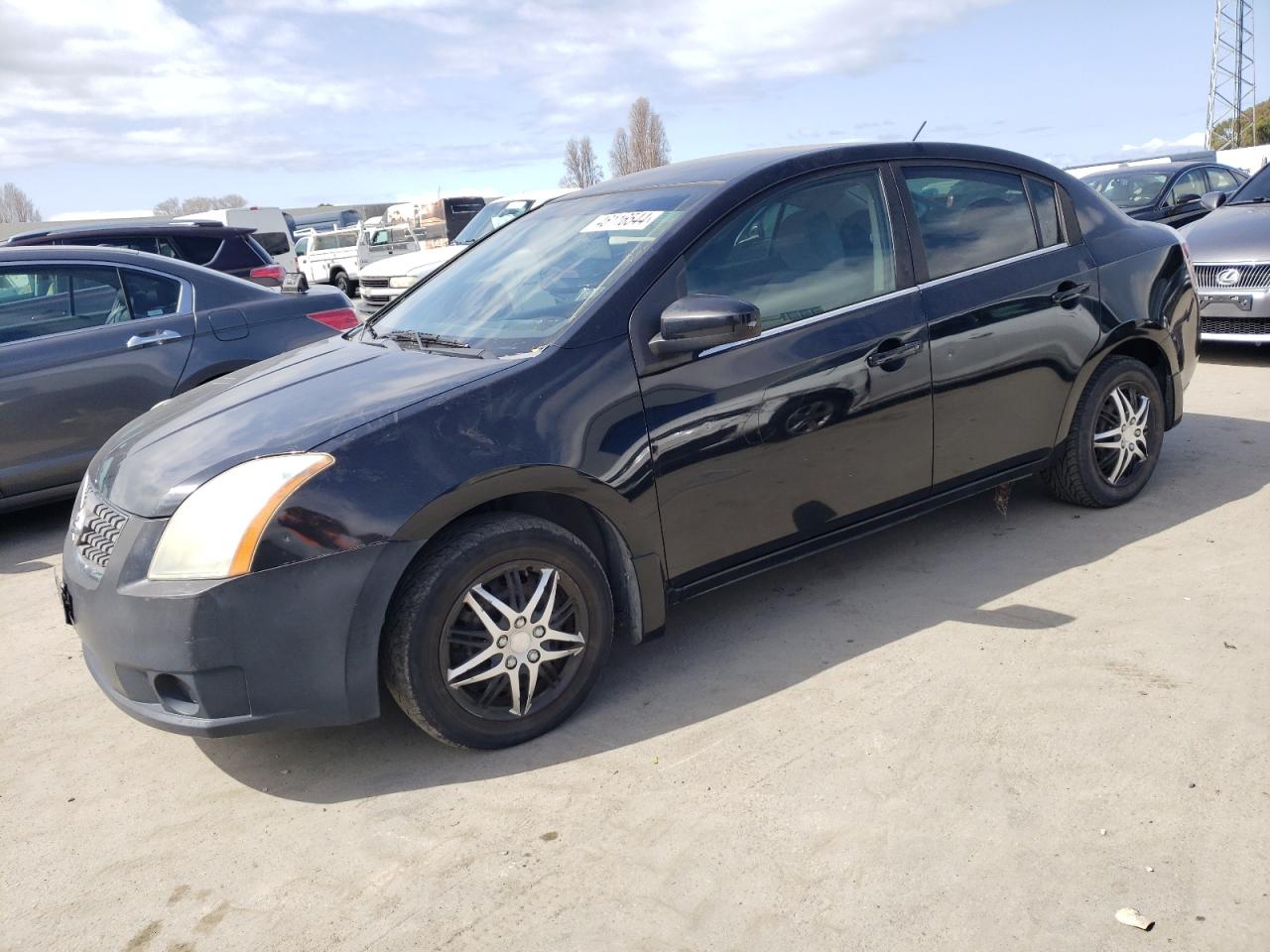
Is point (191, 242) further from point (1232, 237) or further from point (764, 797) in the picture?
point (1232, 237)

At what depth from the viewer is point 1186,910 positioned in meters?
2.33

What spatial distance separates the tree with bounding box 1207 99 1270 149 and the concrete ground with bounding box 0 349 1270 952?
59190 mm

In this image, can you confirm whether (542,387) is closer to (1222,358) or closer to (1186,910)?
(1186,910)

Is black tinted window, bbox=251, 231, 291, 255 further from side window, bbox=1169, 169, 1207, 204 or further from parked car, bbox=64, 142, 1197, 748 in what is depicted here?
parked car, bbox=64, 142, 1197, 748

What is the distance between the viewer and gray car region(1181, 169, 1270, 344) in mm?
7898

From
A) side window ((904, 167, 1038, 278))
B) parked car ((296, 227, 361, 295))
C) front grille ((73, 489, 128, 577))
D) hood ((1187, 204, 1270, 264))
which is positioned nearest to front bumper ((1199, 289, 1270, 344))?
hood ((1187, 204, 1270, 264))

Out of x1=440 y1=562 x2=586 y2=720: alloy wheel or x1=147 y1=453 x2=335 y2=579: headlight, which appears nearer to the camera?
x1=147 y1=453 x2=335 y2=579: headlight

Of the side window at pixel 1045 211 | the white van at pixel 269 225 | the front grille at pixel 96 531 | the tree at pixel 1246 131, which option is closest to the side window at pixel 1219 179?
the side window at pixel 1045 211

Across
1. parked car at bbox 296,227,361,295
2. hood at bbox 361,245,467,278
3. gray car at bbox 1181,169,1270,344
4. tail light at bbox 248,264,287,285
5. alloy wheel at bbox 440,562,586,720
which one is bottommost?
alloy wheel at bbox 440,562,586,720

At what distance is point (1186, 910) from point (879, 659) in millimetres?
1395

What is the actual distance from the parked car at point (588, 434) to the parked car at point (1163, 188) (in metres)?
8.69

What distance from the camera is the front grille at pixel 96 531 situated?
122 inches

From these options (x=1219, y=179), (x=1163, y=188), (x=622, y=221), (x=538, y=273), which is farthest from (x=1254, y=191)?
(x=538, y=273)

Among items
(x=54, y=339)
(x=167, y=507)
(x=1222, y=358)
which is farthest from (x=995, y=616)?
(x=1222, y=358)
